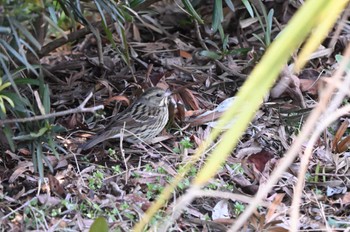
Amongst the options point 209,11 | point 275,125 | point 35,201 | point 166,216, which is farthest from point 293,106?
point 35,201

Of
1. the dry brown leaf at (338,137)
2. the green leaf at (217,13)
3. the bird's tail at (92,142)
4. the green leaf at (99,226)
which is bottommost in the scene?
the dry brown leaf at (338,137)

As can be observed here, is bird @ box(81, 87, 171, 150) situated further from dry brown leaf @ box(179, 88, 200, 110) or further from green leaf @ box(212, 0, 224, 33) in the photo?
green leaf @ box(212, 0, 224, 33)

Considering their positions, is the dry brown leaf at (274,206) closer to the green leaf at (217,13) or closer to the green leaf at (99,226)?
the green leaf at (99,226)

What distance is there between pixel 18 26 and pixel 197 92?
2301 mm

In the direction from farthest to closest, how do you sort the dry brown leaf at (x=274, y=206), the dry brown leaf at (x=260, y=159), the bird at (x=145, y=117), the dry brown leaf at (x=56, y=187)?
the bird at (x=145, y=117) → the dry brown leaf at (x=260, y=159) → the dry brown leaf at (x=56, y=187) → the dry brown leaf at (x=274, y=206)

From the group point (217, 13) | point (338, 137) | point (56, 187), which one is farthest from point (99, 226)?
point (338, 137)

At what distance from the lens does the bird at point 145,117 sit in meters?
4.72

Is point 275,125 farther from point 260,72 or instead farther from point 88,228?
point 260,72

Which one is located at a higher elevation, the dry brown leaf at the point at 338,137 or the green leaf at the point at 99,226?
the green leaf at the point at 99,226

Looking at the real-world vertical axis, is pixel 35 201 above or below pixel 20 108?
below

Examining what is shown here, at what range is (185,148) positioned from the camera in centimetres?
442

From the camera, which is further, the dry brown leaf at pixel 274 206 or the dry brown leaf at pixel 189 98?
the dry brown leaf at pixel 189 98

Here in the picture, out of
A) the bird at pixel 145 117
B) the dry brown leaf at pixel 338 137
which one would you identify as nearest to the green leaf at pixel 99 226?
the bird at pixel 145 117

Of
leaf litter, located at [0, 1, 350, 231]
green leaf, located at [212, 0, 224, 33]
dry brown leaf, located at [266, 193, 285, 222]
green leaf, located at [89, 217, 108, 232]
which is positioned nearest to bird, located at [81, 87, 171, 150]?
leaf litter, located at [0, 1, 350, 231]
